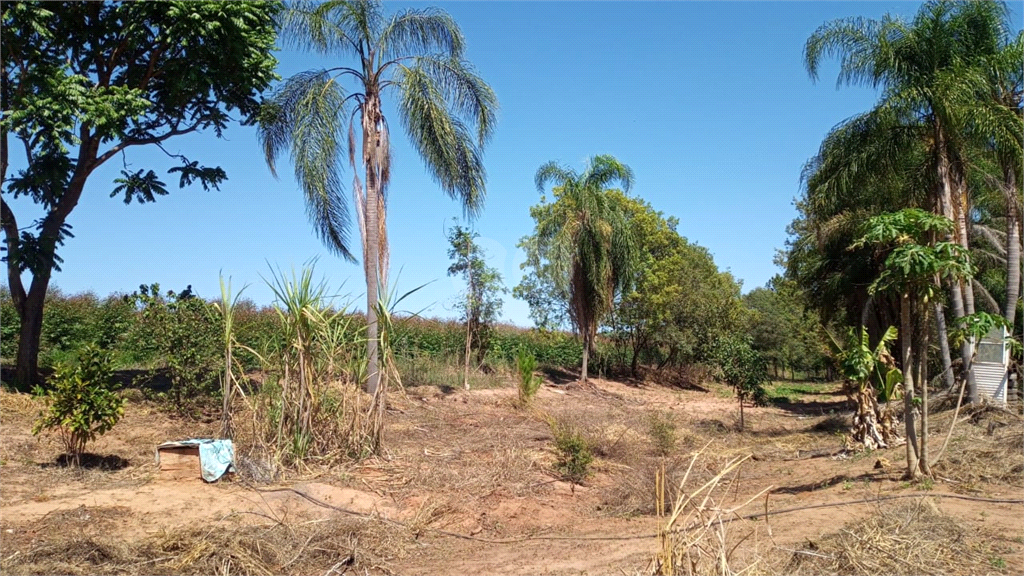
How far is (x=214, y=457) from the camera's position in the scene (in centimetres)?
874

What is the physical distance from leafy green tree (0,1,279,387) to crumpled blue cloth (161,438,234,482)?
5.33 meters

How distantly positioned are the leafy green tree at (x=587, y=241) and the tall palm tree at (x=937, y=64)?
9.29 metres

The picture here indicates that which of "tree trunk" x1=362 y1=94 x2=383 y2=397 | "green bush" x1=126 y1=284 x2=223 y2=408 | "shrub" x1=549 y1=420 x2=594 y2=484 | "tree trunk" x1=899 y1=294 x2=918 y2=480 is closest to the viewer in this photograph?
"tree trunk" x1=899 y1=294 x2=918 y2=480

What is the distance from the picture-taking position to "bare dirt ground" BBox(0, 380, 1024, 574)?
613 cm

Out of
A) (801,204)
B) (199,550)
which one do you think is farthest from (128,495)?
(801,204)

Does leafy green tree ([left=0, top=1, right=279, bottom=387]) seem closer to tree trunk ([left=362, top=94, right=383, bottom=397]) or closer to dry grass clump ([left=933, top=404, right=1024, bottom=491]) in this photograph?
tree trunk ([left=362, top=94, right=383, bottom=397])

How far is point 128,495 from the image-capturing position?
7.87m

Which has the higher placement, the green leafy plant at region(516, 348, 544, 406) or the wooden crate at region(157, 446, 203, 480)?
the green leafy plant at region(516, 348, 544, 406)

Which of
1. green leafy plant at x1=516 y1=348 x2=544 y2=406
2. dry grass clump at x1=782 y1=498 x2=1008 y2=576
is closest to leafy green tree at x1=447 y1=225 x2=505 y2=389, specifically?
green leafy plant at x1=516 y1=348 x2=544 y2=406

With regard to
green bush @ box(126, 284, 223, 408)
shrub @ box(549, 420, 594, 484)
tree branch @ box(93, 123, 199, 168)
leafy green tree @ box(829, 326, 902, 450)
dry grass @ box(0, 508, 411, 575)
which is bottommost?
dry grass @ box(0, 508, 411, 575)

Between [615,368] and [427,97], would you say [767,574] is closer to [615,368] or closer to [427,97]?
[427,97]

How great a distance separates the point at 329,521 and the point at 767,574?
14.6 ft

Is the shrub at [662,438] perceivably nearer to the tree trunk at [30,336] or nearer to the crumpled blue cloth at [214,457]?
the crumpled blue cloth at [214,457]

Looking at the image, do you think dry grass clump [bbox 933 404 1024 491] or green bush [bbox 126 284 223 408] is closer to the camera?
dry grass clump [bbox 933 404 1024 491]
